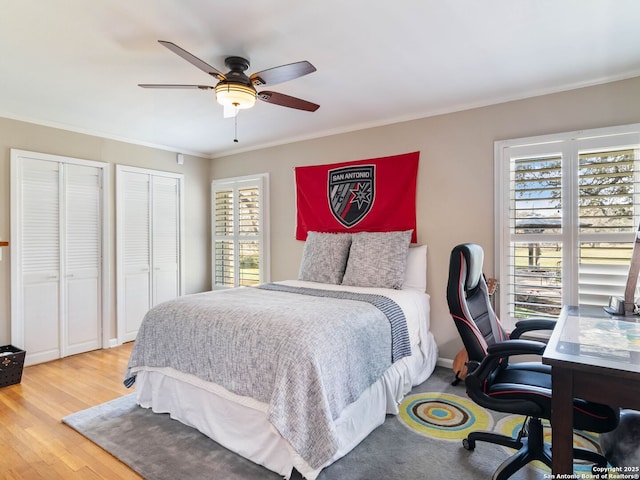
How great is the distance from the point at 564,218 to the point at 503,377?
161 cm

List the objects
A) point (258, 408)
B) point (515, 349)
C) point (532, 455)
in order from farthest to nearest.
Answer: point (258, 408), point (532, 455), point (515, 349)

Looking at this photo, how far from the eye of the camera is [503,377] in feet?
6.01

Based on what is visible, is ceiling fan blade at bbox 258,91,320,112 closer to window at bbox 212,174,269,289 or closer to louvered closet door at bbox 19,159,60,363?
window at bbox 212,174,269,289

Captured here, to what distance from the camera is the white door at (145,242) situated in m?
4.20

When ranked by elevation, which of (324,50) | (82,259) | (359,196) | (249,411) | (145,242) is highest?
(324,50)

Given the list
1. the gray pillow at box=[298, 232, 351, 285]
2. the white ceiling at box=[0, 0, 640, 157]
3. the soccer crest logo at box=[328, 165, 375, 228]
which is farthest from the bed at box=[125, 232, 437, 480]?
the white ceiling at box=[0, 0, 640, 157]

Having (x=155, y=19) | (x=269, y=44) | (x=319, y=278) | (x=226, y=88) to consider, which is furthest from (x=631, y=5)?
(x=319, y=278)

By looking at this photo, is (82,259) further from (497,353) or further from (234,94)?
(497,353)

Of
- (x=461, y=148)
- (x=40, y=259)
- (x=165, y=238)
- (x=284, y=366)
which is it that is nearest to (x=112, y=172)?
(x=165, y=238)

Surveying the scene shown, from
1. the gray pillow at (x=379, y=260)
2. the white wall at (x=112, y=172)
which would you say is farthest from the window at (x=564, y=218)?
the white wall at (x=112, y=172)

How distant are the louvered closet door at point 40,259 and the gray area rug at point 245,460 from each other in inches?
63.1

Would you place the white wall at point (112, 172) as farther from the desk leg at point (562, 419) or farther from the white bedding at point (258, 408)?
the desk leg at point (562, 419)

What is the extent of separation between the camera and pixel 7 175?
11.1ft

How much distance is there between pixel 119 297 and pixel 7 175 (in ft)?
5.25
